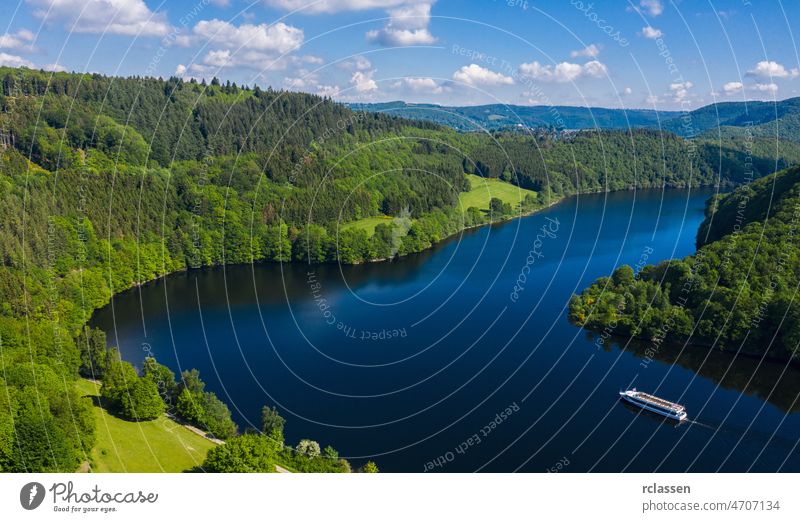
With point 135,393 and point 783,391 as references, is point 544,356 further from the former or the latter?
point 135,393

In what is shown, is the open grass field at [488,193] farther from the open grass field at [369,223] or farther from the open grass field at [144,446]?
the open grass field at [144,446]

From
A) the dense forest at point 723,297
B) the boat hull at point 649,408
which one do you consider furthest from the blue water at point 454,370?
the dense forest at point 723,297

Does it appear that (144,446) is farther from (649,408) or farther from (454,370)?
(649,408)

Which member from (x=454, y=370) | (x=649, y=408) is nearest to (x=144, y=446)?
(x=454, y=370)

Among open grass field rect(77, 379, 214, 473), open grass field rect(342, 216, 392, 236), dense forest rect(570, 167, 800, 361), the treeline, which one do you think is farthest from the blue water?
open grass field rect(342, 216, 392, 236)

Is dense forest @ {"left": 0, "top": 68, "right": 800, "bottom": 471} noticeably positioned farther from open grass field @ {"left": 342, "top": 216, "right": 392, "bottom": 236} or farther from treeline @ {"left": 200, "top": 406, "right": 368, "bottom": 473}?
open grass field @ {"left": 342, "top": 216, "right": 392, "bottom": 236}

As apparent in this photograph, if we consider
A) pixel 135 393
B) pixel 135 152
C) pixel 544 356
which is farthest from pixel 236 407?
pixel 135 152

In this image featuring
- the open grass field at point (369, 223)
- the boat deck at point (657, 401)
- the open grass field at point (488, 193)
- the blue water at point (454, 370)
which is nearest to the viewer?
the blue water at point (454, 370)
